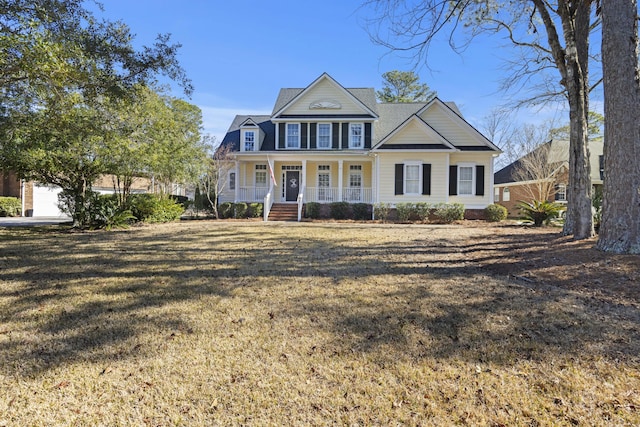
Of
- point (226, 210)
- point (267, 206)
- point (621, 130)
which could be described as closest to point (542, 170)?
point (267, 206)

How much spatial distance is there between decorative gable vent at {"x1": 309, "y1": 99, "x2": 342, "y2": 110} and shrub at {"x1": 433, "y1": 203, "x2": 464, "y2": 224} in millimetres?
8264

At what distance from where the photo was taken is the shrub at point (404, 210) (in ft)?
59.9

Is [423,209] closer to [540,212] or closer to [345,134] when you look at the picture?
[540,212]

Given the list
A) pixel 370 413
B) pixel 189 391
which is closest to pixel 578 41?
pixel 370 413

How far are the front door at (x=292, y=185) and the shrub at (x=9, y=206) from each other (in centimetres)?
1850

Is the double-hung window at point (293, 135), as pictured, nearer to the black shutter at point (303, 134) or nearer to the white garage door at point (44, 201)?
the black shutter at point (303, 134)

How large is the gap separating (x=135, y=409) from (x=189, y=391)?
0.37m

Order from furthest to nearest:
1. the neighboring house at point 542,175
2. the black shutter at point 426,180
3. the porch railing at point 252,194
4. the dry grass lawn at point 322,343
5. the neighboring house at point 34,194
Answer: the neighboring house at point 34,194
the neighboring house at point 542,175
the porch railing at point 252,194
the black shutter at point 426,180
the dry grass lawn at point 322,343

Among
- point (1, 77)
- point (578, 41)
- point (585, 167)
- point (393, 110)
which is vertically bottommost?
point (585, 167)

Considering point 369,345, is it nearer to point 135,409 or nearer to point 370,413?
point 370,413

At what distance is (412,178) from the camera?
1933cm

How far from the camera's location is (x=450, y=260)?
294 inches

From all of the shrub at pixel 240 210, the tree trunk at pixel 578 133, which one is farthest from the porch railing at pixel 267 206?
the tree trunk at pixel 578 133

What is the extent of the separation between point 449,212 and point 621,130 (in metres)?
11.4
